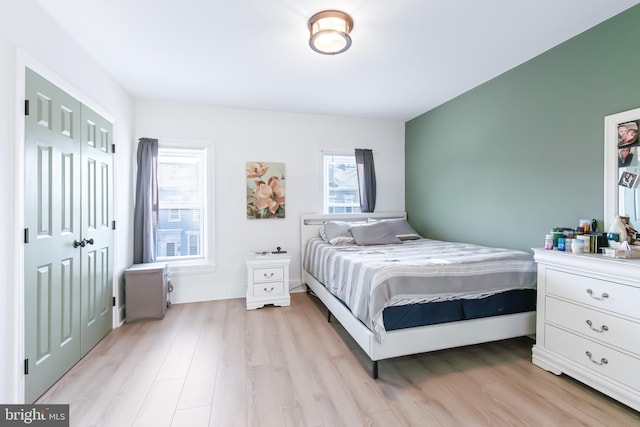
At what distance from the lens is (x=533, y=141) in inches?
104

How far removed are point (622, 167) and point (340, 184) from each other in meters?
2.93

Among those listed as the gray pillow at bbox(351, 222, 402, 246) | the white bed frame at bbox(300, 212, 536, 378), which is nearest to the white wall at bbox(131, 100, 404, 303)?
the gray pillow at bbox(351, 222, 402, 246)

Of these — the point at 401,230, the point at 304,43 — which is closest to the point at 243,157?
the point at 304,43

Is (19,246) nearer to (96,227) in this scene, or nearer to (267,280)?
(96,227)

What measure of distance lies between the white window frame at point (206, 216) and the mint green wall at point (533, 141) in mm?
2957

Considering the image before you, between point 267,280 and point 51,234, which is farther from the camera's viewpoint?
point 267,280

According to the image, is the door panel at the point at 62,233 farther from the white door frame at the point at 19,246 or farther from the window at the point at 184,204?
the window at the point at 184,204

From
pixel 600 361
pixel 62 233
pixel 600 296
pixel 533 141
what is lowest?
pixel 600 361

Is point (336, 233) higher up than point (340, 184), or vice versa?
point (340, 184)

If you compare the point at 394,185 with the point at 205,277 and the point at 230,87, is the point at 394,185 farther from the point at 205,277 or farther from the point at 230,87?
the point at 205,277

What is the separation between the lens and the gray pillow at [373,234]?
138 inches

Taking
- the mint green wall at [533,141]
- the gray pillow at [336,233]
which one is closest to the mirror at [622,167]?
the mint green wall at [533,141]

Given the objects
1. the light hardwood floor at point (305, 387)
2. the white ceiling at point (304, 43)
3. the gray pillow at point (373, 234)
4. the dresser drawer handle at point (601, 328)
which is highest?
the white ceiling at point (304, 43)

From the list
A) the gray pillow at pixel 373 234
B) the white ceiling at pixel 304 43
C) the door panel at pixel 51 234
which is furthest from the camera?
the gray pillow at pixel 373 234
